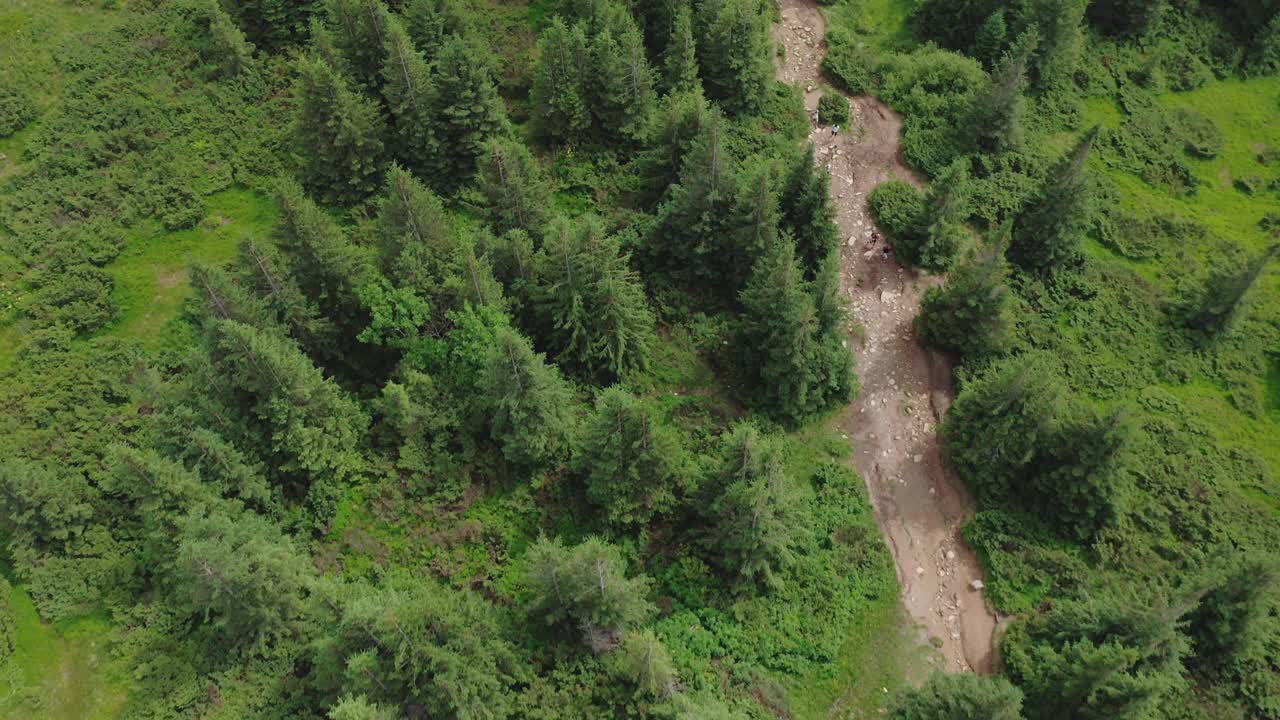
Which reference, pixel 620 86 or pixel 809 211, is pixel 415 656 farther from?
pixel 620 86

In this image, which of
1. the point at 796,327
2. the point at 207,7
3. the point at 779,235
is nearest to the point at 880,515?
the point at 796,327

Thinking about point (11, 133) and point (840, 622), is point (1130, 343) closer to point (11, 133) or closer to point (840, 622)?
point (840, 622)

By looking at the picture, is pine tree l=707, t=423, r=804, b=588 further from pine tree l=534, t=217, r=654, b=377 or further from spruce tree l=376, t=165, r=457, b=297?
spruce tree l=376, t=165, r=457, b=297

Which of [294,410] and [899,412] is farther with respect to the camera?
[899,412]

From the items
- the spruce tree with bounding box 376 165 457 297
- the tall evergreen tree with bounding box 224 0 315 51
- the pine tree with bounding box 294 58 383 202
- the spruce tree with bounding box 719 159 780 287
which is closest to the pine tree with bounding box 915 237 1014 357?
the spruce tree with bounding box 719 159 780 287

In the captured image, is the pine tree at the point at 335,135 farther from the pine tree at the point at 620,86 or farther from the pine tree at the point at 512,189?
the pine tree at the point at 620,86

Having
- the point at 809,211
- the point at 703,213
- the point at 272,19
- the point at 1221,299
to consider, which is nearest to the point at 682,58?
the point at 703,213
